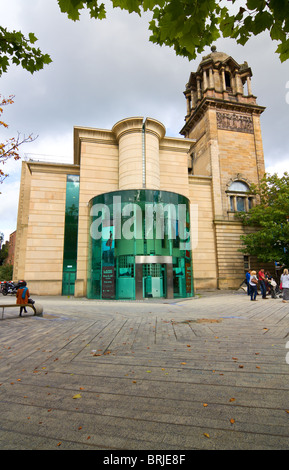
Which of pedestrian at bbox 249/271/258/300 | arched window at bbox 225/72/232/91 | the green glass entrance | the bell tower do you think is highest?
arched window at bbox 225/72/232/91

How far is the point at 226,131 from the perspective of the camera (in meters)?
31.0

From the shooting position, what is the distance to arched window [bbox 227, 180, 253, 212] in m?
29.5

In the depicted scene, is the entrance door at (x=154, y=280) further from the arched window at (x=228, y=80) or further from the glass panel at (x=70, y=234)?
the arched window at (x=228, y=80)

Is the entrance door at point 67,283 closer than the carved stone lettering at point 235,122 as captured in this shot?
Yes

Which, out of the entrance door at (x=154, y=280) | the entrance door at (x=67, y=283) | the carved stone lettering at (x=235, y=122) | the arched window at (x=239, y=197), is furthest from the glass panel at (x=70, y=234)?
the carved stone lettering at (x=235, y=122)

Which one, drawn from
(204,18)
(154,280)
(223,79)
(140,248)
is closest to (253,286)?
(154,280)

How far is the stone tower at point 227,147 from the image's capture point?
90.9ft

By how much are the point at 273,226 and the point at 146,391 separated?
2474 cm

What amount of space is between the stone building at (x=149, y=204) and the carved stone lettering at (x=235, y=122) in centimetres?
16

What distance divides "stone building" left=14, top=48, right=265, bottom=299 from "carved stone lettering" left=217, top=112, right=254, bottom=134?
16 centimetres

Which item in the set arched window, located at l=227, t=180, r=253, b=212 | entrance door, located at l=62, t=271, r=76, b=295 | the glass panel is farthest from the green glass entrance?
arched window, located at l=227, t=180, r=253, b=212

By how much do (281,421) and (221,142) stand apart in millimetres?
31750

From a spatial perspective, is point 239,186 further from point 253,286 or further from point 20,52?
point 20,52

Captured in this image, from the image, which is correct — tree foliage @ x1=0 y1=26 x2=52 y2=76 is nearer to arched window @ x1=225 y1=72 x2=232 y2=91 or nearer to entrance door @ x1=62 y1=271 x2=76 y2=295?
entrance door @ x1=62 y1=271 x2=76 y2=295
